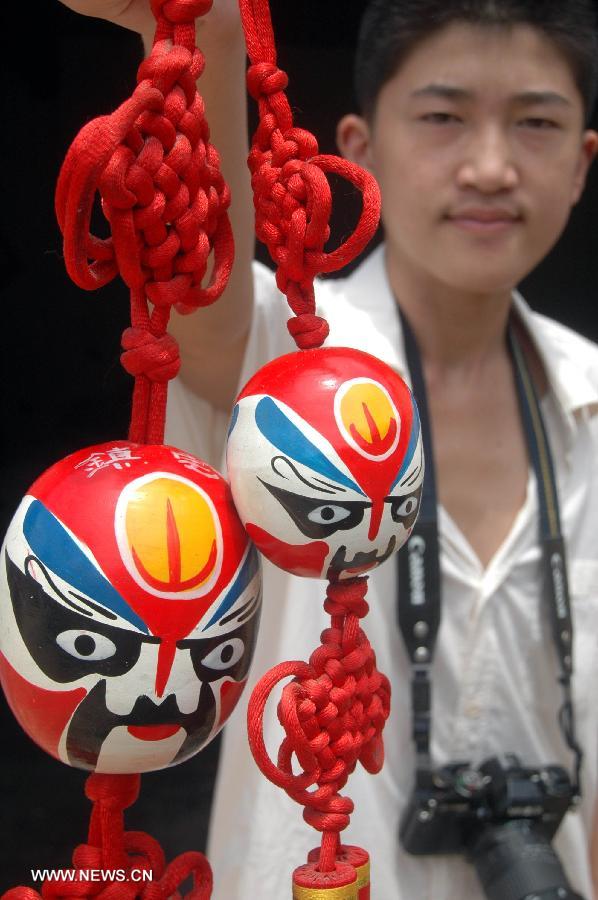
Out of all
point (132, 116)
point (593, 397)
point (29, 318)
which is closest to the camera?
point (132, 116)

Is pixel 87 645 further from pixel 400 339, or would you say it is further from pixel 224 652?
pixel 400 339

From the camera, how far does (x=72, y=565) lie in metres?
0.37

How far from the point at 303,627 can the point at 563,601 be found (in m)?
0.25

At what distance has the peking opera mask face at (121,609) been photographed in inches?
14.5

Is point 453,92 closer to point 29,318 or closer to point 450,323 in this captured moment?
point 450,323

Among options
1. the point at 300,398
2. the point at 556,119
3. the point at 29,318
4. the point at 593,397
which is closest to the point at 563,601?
the point at 593,397

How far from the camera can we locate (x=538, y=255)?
96 centimetres

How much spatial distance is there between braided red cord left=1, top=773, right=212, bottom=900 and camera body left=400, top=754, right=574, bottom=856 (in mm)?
499

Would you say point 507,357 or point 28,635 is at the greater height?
point 507,357

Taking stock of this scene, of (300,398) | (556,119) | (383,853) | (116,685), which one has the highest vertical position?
(556,119)

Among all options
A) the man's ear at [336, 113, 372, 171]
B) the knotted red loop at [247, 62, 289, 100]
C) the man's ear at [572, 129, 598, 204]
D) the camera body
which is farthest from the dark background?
the knotted red loop at [247, 62, 289, 100]

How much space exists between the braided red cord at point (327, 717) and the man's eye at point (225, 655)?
0.05 feet

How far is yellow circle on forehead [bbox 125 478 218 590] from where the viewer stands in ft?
1.22

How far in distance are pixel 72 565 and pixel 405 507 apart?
0.13m
